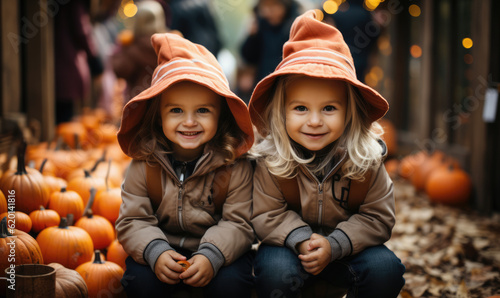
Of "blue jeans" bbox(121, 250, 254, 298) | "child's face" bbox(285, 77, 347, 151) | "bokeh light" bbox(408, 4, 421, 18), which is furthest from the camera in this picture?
"bokeh light" bbox(408, 4, 421, 18)

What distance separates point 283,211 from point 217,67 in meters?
0.76

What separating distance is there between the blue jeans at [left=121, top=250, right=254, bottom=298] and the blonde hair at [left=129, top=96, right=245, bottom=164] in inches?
19.4

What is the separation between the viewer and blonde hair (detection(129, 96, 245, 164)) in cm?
230

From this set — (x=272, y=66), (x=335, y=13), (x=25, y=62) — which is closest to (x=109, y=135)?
(x=25, y=62)

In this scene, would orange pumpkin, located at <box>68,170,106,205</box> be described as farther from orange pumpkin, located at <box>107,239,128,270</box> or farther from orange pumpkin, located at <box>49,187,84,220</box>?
orange pumpkin, located at <box>107,239,128,270</box>

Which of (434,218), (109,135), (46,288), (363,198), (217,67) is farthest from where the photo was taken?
(109,135)

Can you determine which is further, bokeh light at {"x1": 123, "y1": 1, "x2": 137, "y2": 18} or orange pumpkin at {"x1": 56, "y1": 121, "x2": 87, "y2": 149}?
bokeh light at {"x1": 123, "y1": 1, "x2": 137, "y2": 18}

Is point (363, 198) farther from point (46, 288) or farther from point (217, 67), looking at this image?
point (46, 288)

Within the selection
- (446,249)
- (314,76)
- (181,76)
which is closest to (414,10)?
(446,249)

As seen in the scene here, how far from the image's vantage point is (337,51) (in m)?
2.29

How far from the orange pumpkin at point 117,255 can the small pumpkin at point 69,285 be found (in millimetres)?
382

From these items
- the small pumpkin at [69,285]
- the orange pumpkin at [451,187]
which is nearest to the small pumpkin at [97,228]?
the small pumpkin at [69,285]

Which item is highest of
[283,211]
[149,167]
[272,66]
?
[272,66]

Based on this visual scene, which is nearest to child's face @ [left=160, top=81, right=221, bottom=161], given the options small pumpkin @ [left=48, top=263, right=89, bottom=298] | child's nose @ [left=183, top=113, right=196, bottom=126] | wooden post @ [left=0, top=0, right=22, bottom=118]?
child's nose @ [left=183, top=113, right=196, bottom=126]
